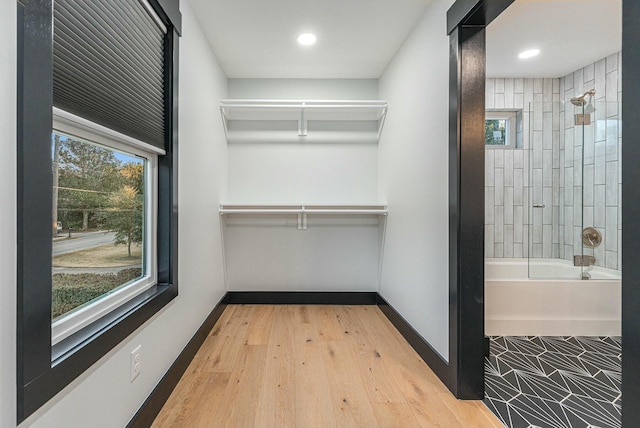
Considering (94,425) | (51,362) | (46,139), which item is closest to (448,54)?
(46,139)

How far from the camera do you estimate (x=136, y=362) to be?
1.41 metres

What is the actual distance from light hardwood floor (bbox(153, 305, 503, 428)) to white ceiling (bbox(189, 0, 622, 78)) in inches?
91.7

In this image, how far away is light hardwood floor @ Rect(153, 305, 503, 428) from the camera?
156cm

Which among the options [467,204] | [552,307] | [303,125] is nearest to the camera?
[467,204]

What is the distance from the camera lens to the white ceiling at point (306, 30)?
2133 millimetres

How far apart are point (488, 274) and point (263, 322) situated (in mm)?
2158

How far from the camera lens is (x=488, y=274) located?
311cm

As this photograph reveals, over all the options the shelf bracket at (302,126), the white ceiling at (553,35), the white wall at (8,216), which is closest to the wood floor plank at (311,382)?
the white wall at (8,216)

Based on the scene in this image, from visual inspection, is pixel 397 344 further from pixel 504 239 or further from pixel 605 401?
pixel 504 239

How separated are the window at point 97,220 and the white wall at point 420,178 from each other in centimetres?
161

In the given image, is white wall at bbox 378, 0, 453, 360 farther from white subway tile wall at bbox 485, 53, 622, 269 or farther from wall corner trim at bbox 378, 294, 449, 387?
white subway tile wall at bbox 485, 53, 622, 269

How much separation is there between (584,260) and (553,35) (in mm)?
1950

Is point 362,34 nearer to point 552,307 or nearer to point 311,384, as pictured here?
point 311,384

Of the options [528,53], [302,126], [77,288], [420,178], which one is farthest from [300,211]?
[528,53]
